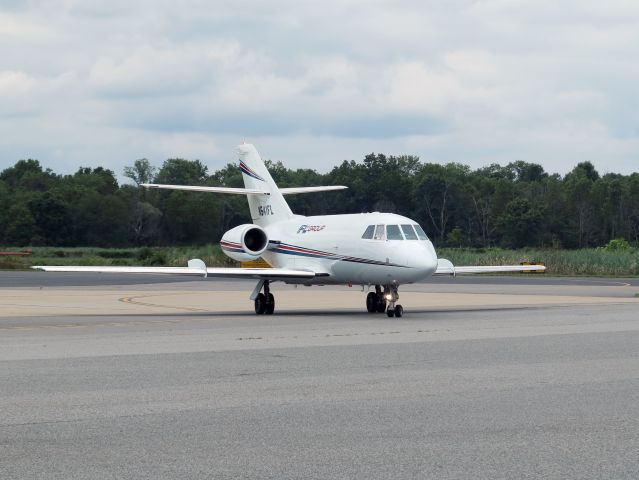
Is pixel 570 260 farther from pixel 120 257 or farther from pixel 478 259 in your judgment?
pixel 120 257

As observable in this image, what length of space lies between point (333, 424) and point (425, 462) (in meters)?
2.02

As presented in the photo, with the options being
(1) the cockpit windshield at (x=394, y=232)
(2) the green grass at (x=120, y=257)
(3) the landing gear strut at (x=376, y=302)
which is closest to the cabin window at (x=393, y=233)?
(1) the cockpit windshield at (x=394, y=232)

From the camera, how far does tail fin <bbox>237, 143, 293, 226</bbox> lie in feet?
116

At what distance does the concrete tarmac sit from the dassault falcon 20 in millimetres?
1996

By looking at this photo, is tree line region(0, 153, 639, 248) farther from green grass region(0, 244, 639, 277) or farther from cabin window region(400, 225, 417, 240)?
cabin window region(400, 225, 417, 240)

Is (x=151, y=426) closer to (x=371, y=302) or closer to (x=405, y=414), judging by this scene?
(x=405, y=414)

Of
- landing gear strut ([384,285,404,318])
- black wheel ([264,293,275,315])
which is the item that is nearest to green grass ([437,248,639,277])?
black wheel ([264,293,275,315])

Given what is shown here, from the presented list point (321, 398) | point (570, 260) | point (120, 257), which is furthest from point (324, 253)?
point (120, 257)

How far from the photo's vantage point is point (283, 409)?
11.8m

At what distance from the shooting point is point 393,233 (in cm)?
2945

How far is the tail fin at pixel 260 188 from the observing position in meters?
35.4

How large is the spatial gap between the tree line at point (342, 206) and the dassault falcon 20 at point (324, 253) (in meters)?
37.8

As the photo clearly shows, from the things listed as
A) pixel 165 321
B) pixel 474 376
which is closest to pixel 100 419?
pixel 474 376

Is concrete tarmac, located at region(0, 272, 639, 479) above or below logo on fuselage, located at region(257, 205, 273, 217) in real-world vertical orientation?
below
